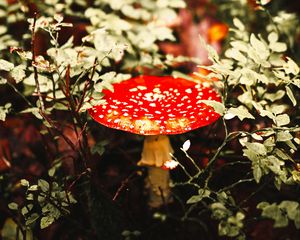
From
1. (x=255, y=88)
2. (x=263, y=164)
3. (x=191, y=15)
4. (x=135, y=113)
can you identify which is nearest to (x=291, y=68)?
(x=255, y=88)

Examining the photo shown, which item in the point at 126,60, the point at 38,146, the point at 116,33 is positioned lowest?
the point at 38,146

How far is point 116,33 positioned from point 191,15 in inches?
68.1

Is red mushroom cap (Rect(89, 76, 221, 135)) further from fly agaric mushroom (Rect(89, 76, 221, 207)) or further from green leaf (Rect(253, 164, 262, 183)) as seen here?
green leaf (Rect(253, 164, 262, 183))

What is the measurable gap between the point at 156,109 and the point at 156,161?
1.29 feet

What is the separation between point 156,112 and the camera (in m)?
1.39

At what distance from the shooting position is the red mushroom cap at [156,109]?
52.4 inches

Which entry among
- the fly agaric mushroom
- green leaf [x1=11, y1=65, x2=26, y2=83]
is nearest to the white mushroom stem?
the fly agaric mushroom

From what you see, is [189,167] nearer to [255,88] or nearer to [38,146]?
[255,88]

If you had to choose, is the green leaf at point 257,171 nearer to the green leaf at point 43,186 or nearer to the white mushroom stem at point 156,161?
the white mushroom stem at point 156,161

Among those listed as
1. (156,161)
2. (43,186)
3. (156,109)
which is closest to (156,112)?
(156,109)

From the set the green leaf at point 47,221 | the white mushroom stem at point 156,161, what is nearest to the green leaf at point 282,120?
the white mushroom stem at point 156,161

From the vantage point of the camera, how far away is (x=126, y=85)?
1.67 m

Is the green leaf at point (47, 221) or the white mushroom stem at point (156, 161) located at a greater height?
the green leaf at point (47, 221)

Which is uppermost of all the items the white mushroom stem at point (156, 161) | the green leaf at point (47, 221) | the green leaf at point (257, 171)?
the green leaf at point (257, 171)
